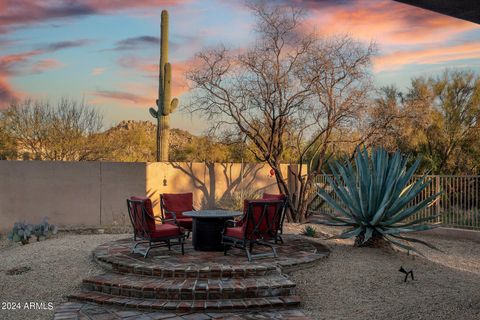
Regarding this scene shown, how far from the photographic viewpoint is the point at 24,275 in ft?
25.6

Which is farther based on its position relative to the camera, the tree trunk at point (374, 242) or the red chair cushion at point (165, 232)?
the tree trunk at point (374, 242)

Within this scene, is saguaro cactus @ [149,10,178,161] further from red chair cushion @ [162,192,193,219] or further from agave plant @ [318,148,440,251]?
agave plant @ [318,148,440,251]

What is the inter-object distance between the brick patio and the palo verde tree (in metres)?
7.57

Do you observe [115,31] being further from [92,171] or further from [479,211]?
[479,211]

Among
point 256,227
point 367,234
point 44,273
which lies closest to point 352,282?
point 256,227

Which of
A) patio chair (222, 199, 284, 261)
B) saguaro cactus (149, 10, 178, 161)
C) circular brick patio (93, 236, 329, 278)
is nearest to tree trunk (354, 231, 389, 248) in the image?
circular brick patio (93, 236, 329, 278)

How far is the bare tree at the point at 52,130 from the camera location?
1883 cm

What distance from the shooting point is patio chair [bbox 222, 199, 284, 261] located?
25.6 ft

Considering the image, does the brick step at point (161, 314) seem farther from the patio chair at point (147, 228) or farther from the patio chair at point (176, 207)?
the patio chair at point (176, 207)

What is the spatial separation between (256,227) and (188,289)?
6.34ft

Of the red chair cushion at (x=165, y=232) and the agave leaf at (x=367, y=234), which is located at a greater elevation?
the red chair cushion at (x=165, y=232)

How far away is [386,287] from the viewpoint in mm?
6906

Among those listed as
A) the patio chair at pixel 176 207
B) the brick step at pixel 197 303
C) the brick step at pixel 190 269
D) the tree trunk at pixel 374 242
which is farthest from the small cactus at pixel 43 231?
the tree trunk at pixel 374 242

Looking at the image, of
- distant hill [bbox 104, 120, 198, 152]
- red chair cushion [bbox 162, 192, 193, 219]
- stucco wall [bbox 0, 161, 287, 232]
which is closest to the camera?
red chair cushion [bbox 162, 192, 193, 219]
